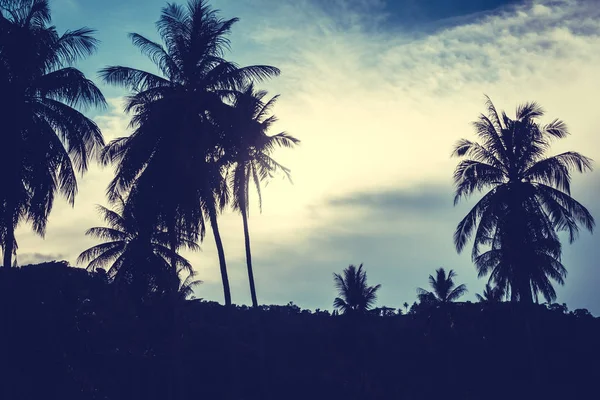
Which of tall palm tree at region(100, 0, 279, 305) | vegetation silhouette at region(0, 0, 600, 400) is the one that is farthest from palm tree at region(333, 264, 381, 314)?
tall palm tree at region(100, 0, 279, 305)

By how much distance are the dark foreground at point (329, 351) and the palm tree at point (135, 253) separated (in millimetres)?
1293

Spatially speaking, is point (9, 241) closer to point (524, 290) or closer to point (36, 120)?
point (36, 120)

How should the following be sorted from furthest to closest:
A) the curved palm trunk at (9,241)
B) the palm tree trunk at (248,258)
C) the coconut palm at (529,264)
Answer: the palm tree trunk at (248,258)
the coconut palm at (529,264)
the curved palm trunk at (9,241)

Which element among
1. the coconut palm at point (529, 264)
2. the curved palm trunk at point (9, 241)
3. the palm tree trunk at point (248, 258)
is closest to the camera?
the curved palm trunk at point (9, 241)

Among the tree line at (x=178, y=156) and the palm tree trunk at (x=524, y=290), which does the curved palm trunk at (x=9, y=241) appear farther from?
the palm tree trunk at (x=524, y=290)

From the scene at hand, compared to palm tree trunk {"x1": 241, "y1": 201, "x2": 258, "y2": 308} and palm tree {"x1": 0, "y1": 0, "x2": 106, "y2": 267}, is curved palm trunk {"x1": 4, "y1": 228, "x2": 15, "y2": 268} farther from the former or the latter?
palm tree trunk {"x1": 241, "y1": 201, "x2": 258, "y2": 308}

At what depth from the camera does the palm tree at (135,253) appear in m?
32.2

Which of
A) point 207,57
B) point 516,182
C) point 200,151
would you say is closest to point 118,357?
point 200,151

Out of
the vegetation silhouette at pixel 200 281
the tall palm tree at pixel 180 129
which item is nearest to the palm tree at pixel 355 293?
the vegetation silhouette at pixel 200 281

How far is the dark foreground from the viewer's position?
95.9ft

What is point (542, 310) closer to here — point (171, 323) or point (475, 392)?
point (475, 392)

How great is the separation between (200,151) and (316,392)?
54.8 ft

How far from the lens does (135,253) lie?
33156 millimetres

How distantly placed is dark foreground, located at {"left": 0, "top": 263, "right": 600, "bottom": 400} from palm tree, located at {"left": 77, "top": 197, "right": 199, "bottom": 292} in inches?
50.9
